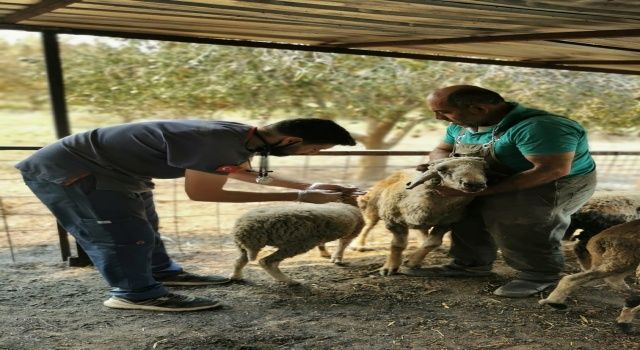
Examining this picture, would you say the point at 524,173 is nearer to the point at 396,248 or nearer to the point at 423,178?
the point at 423,178

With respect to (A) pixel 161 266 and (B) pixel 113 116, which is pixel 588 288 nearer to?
(A) pixel 161 266

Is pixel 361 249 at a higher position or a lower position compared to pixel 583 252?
lower

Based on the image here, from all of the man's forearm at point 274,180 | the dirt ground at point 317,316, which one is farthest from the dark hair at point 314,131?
the dirt ground at point 317,316

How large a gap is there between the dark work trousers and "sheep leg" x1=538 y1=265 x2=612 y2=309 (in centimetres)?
280

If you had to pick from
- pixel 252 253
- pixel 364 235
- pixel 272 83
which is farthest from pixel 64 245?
pixel 272 83

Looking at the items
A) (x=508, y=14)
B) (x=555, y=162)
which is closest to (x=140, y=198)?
(x=508, y=14)

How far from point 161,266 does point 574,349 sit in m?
3.03

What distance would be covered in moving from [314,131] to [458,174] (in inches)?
48.4

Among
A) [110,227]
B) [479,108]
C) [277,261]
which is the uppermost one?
[479,108]

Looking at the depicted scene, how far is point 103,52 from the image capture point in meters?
9.31

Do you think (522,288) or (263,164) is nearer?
(263,164)

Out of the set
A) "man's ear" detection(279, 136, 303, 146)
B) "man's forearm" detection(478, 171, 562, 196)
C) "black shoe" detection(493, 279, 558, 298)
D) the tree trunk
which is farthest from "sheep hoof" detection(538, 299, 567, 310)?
the tree trunk

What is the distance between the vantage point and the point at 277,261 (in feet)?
14.4

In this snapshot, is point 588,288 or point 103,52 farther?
point 103,52
